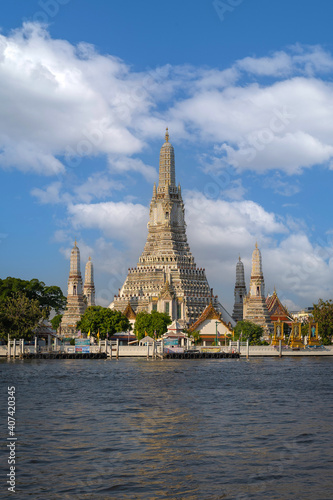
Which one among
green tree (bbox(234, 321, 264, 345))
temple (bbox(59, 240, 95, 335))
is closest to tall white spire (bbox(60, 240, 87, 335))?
temple (bbox(59, 240, 95, 335))

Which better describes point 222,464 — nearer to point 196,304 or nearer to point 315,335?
point 315,335

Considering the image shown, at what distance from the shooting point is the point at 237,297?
6471 inches

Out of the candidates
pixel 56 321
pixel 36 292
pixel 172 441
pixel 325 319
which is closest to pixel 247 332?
pixel 325 319

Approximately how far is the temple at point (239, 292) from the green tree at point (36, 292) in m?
50.6

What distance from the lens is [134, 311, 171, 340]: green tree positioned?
117 m

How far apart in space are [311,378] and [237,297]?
96.7 meters

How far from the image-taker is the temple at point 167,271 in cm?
14000

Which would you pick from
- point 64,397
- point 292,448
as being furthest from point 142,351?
point 292,448

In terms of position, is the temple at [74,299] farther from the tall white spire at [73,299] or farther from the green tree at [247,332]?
the green tree at [247,332]

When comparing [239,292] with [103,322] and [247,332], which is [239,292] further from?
[103,322]

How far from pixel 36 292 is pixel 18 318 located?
18060 mm

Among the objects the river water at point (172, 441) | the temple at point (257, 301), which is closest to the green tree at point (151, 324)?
the temple at point (257, 301)

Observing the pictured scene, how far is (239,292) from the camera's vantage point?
539ft

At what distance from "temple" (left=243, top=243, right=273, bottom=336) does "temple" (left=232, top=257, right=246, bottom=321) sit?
10.0 m
